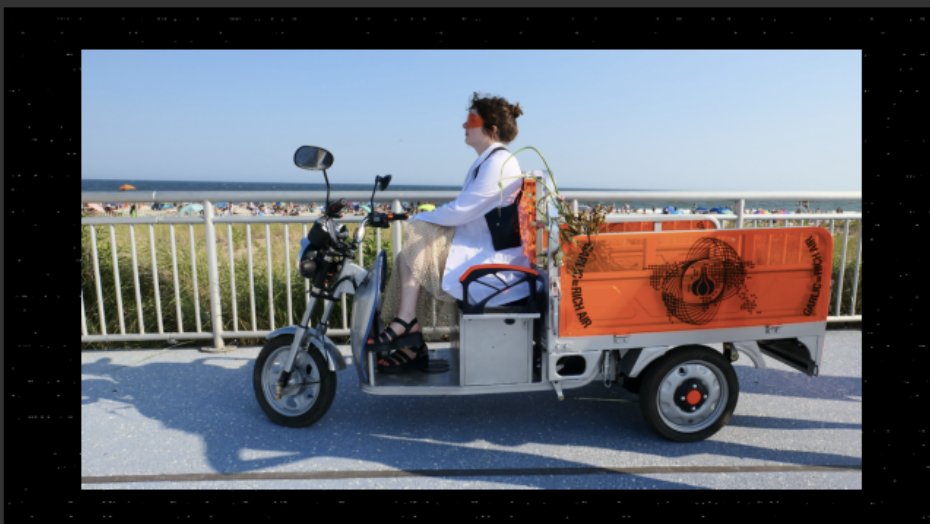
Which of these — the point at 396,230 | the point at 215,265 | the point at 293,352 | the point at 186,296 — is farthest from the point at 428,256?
the point at 186,296

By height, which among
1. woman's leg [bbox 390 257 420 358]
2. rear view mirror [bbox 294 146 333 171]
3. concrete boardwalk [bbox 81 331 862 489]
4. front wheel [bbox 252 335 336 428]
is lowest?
concrete boardwalk [bbox 81 331 862 489]

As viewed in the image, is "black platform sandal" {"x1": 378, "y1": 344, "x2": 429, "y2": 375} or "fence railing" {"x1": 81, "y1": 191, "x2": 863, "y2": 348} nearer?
"black platform sandal" {"x1": 378, "y1": 344, "x2": 429, "y2": 375}

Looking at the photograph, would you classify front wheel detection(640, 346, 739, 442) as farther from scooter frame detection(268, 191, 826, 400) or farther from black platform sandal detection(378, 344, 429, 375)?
black platform sandal detection(378, 344, 429, 375)

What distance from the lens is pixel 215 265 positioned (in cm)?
453

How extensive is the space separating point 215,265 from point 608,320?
3.39m

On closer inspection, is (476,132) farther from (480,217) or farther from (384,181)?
(384,181)

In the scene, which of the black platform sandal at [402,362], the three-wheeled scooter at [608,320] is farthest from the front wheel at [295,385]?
the black platform sandal at [402,362]

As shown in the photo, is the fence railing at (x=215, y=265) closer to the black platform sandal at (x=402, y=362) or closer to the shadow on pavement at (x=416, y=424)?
the shadow on pavement at (x=416, y=424)

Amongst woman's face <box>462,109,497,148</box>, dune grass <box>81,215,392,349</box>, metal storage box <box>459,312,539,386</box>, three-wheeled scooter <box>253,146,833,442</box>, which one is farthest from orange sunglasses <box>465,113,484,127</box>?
dune grass <box>81,215,392,349</box>

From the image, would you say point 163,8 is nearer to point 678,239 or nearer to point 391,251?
point 678,239

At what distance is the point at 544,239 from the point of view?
2.97 m

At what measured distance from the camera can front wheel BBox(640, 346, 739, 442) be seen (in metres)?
2.89

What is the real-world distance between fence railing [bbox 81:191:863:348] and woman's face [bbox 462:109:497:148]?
1058 millimetres

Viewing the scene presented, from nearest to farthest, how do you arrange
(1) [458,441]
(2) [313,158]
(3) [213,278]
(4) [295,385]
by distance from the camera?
(2) [313,158], (1) [458,441], (4) [295,385], (3) [213,278]
